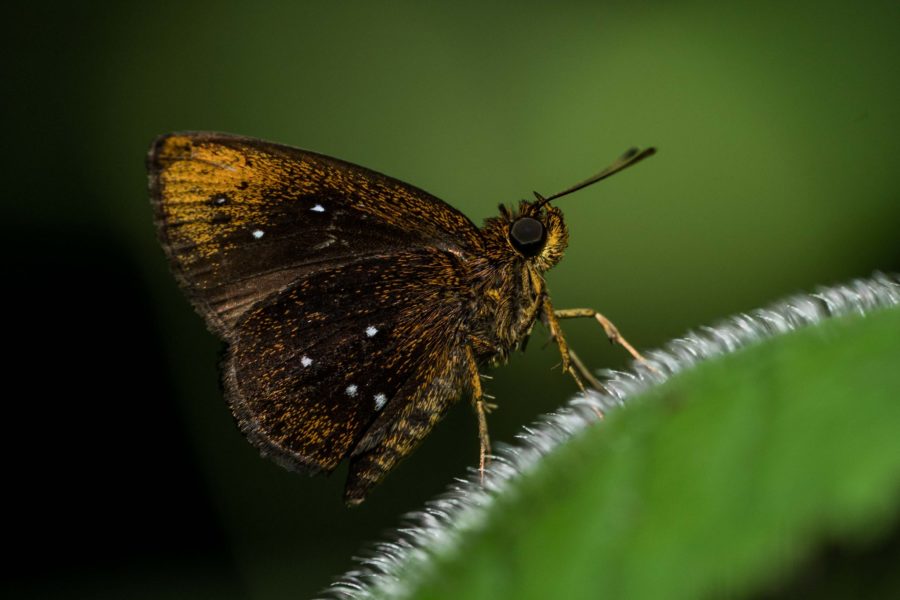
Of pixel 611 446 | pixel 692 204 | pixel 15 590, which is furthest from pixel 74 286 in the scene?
pixel 611 446

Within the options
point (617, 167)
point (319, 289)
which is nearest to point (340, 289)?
point (319, 289)

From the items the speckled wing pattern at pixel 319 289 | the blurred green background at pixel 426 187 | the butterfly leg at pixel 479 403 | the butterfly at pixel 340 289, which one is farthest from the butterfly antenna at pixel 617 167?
the blurred green background at pixel 426 187

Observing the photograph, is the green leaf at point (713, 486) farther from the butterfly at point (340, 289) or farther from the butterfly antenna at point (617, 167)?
the butterfly at point (340, 289)

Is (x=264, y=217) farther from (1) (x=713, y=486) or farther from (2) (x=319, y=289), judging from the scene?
(1) (x=713, y=486)

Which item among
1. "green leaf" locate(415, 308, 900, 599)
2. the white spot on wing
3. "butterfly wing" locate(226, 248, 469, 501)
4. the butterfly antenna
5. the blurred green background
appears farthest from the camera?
the blurred green background

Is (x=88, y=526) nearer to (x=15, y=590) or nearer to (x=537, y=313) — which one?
(x=15, y=590)

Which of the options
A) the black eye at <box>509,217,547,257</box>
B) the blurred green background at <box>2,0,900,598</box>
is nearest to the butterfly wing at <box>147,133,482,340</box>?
the black eye at <box>509,217,547,257</box>

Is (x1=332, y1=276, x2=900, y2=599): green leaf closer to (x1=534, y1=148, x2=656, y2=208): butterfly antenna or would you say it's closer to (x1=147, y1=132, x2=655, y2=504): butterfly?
(x1=534, y1=148, x2=656, y2=208): butterfly antenna
